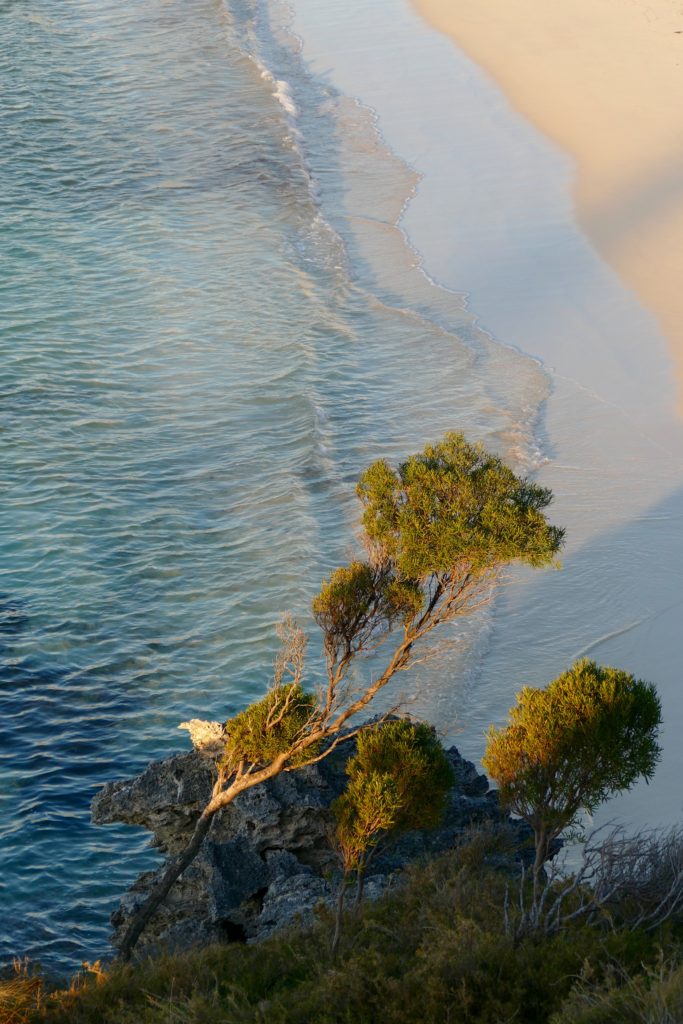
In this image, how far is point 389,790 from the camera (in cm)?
1198

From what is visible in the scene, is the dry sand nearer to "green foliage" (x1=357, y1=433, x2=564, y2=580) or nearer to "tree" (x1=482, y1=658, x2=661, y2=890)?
"green foliage" (x1=357, y1=433, x2=564, y2=580)

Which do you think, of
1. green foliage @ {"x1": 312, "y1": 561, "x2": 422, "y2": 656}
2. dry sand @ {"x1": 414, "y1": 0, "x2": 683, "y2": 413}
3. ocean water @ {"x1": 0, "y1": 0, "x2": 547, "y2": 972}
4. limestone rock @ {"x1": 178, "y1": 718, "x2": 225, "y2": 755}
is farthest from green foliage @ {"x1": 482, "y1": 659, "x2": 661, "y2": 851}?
dry sand @ {"x1": 414, "y1": 0, "x2": 683, "y2": 413}

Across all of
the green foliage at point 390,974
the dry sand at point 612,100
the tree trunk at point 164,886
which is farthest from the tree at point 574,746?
the dry sand at point 612,100

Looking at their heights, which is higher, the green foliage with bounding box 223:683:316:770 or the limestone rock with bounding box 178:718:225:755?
the green foliage with bounding box 223:683:316:770

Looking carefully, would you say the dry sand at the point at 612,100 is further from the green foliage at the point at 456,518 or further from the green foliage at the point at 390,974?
the green foliage at the point at 390,974

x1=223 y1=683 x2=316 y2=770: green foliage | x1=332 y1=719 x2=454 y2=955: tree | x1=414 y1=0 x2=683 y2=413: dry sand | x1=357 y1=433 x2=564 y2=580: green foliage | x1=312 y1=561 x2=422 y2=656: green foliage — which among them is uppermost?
x1=414 y1=0 x2=683 y2=413: dry sand

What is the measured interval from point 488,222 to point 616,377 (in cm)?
980

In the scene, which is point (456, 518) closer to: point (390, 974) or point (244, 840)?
point (390, 974)

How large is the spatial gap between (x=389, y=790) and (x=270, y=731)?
1.93 meters

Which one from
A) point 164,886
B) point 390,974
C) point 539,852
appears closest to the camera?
point 390,974

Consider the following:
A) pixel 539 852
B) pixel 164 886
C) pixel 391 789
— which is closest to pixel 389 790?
pixel 391 789

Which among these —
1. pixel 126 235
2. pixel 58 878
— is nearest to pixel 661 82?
pixel 126 235

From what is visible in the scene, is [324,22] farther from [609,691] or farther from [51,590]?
[609,691]

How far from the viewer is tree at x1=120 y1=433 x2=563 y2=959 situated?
41.0 ft
